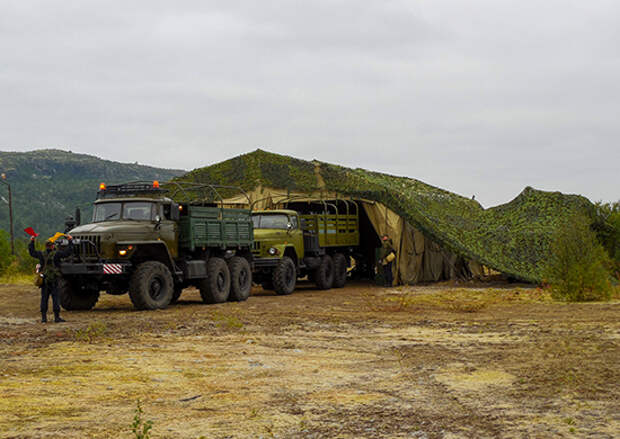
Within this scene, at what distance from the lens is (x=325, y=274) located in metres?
24.0


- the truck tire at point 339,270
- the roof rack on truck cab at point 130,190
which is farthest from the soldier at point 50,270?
the truck tire at point 339,270

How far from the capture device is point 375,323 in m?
13.6

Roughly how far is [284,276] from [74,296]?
20.0 feet

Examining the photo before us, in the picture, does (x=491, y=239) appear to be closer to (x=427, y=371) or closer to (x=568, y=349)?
(x=568, y=349)

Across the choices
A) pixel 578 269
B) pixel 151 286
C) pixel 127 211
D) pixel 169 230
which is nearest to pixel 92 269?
pixel 151 286

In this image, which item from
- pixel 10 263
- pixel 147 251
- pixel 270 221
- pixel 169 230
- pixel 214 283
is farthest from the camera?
pixel 10 263

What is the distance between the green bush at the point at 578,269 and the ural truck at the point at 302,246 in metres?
6.90

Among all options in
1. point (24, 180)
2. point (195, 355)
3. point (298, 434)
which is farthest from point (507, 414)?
point (24, 180)

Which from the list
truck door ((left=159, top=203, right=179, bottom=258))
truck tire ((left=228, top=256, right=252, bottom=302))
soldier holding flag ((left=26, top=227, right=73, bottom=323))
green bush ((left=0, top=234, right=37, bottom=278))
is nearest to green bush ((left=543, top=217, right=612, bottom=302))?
truck tire ((left=228, top=256, right=252, bottom=302))

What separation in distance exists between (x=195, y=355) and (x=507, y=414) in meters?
4.53

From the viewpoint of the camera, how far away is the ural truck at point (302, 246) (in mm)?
21047

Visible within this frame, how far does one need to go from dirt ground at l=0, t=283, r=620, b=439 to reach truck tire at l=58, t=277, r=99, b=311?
1.17 m

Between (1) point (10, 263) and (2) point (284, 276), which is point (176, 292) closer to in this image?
(2) point (284, 276)

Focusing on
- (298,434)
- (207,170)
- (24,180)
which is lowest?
(298,434)
